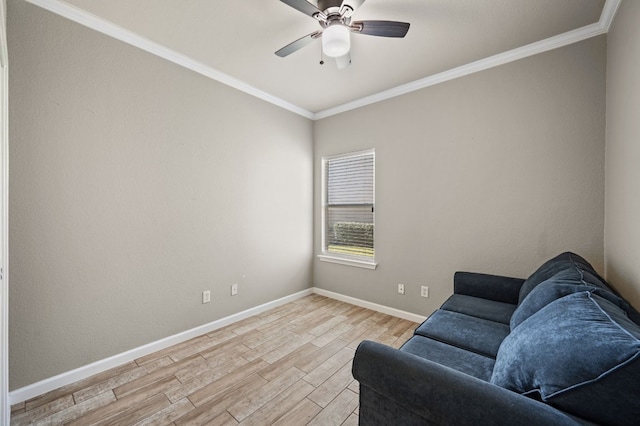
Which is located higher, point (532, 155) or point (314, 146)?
point (314, 146)

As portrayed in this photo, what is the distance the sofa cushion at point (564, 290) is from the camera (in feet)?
4.12

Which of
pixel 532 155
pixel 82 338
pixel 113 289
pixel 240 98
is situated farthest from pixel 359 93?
pixel 82 338

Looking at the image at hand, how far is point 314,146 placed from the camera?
13.6 ft

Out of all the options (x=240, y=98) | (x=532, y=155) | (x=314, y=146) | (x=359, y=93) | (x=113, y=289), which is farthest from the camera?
(x=314, y=146)

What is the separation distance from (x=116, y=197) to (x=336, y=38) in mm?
2163

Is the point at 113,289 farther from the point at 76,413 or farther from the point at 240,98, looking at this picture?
the point at 240,98

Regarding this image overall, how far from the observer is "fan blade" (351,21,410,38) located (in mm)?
1804

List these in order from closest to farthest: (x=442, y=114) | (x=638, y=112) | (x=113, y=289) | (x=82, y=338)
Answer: (x=638, y=112) < (x=82, y=338) < (x=113, y=289) < (x=442, y=114)

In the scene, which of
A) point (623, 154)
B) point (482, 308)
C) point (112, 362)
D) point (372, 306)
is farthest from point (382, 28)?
point (112, 362)

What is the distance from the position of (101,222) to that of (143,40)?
1.63 meters

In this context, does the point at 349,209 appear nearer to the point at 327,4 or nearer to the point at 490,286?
the point at 490,286

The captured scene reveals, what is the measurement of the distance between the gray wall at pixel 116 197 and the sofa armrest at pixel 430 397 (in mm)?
2152

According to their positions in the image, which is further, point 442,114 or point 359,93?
point 359,93

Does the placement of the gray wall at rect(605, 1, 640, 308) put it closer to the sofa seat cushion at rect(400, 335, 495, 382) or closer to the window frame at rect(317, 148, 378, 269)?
the sofa seat cushion at rect(400, 335, 495, 382)
